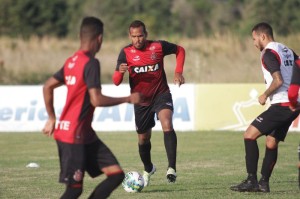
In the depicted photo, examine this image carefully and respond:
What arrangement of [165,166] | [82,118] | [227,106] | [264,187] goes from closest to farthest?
[82,118] → [264,187] → [165,166] → [227,106]

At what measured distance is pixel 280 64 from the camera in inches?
431

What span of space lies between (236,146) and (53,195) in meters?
8.62

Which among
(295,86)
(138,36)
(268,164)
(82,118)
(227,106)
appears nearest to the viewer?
(82,118)

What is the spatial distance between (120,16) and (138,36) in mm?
47466

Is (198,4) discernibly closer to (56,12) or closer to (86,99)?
(56,12)

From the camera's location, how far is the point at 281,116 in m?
11.0

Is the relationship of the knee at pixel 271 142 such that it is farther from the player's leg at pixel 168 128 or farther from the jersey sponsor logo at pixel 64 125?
the jersey sponsor logo at pixel 64 125

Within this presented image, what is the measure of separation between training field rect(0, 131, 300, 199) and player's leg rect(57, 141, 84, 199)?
8.63ft

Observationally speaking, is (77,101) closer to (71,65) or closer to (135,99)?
(71,65)

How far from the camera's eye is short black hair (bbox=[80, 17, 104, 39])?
8.49m

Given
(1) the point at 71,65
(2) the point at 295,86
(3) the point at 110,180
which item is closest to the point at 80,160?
(3) the point at 110,180

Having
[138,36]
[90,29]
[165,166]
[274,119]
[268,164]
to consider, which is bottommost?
[165,166]

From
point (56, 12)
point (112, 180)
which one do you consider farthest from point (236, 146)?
point (56, 12)

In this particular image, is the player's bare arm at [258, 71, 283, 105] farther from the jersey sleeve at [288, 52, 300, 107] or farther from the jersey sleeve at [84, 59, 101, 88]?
the jersey sleeve at [84, 59, 101, 88]
